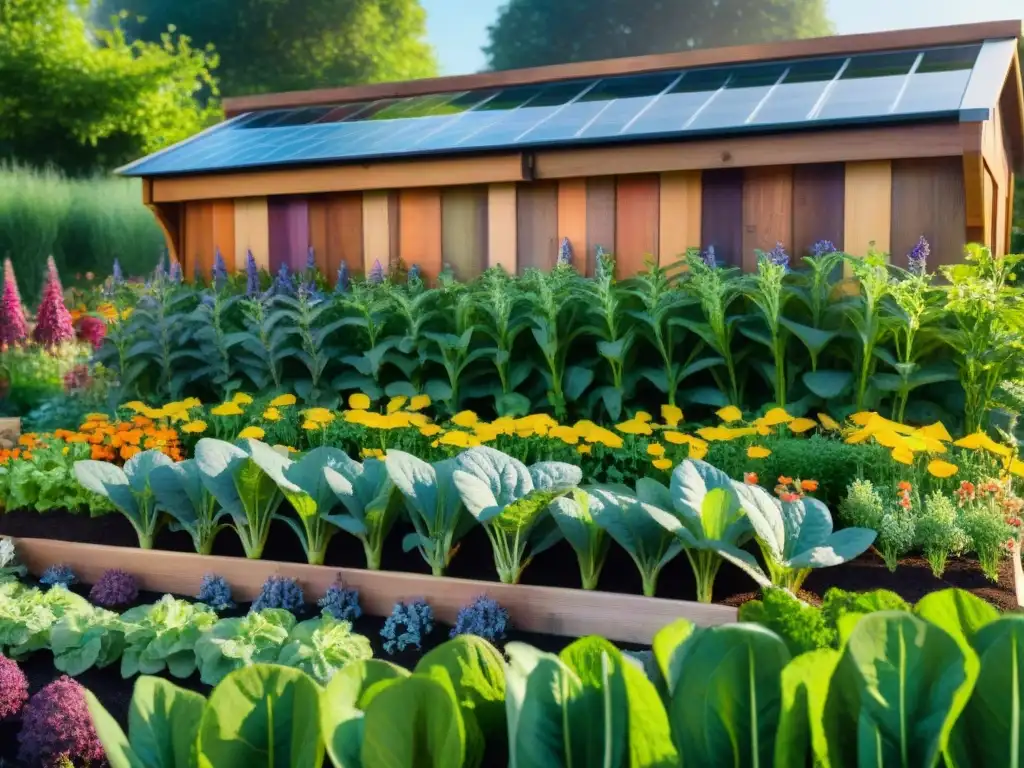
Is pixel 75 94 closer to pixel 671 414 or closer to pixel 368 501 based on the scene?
pixel 671 414

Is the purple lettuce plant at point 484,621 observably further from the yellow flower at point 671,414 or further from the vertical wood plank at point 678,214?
the vertical wood plank at point 678,214

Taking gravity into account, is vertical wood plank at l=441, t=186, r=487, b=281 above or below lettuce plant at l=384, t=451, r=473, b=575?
above

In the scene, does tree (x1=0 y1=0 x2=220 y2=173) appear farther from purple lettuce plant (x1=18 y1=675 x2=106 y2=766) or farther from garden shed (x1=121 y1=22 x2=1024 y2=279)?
purple lettuce plant (x1=18 y1=675 x2=106 y2=766)

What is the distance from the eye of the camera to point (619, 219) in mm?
4844

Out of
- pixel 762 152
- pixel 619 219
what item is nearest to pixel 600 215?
pixel 619 219

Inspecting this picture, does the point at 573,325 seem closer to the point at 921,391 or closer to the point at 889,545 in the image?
the point at 921,391

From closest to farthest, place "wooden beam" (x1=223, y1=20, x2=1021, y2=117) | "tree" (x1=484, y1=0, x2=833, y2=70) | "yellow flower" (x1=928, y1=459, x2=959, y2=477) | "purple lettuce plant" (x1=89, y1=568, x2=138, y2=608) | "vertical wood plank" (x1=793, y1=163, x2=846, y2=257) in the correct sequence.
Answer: "yellow flower" (x1=928, y1=459, x2=959, y2=477), "purple lettuce plant" (x1=89, y1=568, x2=138, y2=608), "vertical wood plank" (x1=793, y1=163, x2=846, y2=257), "wooden beam" (x1=223, y1=20, x2=1021, y2=117), "tree" (x1=484, y1=0, x2=833, y2=70)

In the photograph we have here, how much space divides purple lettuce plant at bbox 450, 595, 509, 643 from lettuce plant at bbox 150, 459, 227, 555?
95 cm

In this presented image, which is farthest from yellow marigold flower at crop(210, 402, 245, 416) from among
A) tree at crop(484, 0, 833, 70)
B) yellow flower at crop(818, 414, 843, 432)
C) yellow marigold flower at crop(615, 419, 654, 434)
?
tree at crop(484, 0, 833, 70)

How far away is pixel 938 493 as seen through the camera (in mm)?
2758

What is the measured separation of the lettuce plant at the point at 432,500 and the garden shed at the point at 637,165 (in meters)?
2.38

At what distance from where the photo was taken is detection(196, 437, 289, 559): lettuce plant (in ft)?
9.34

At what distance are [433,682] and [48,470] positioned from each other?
307 centimetres

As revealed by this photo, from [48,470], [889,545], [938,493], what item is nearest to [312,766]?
[889,545]
